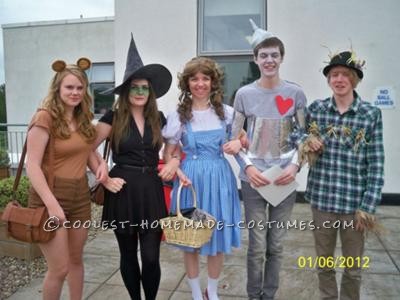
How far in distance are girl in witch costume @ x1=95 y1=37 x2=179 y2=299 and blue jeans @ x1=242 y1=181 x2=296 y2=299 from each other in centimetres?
66

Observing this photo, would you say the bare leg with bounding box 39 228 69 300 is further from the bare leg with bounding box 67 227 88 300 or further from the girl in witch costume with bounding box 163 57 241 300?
the girl in witch costume with bounding box 163 57 241 300

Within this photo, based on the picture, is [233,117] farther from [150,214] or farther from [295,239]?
[295,239]

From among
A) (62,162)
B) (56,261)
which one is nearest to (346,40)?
(62,162)

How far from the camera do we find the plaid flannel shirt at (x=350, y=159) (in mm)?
2676

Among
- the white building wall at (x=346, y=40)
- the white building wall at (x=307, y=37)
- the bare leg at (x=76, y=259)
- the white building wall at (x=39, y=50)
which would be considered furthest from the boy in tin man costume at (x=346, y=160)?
the white building wall at (x=39, y=50)

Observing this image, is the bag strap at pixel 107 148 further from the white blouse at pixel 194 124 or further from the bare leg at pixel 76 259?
the bare leg at pixel 76 259

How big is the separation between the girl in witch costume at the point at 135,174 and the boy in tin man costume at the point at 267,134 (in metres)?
0.60

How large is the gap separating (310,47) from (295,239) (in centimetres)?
313

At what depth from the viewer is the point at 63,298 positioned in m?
3.50

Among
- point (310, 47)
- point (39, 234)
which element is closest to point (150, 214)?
point (39, 234)

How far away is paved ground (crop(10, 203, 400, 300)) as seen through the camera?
356 centimetres

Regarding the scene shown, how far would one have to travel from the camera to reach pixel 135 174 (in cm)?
287

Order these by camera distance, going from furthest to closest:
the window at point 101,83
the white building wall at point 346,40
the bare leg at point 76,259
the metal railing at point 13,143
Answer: the metal railing at point 13,143, the window at point 101,83, the white building wall at point 346,40, the bare leg at point 76,259

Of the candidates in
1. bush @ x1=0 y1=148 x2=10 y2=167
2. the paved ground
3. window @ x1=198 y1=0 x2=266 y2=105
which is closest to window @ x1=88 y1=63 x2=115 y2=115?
bush @ x1=0 y1=148 x2=10 y2=167
